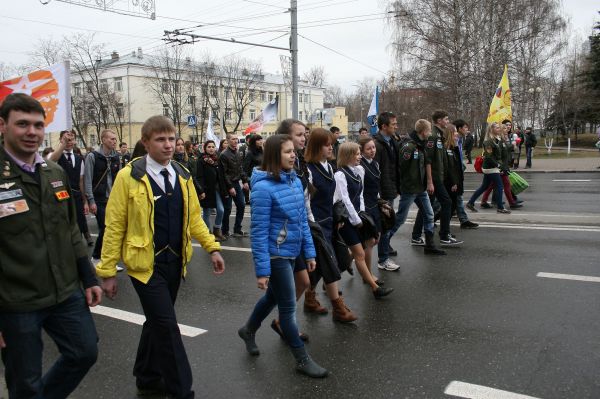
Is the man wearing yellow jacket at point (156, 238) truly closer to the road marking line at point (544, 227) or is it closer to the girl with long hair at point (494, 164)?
the road marking line at point (544, 227)

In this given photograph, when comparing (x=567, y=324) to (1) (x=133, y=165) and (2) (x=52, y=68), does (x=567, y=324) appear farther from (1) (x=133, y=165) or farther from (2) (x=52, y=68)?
(2) (x=52, y=68)

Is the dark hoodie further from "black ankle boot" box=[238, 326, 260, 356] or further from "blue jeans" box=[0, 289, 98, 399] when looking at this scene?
"blue jeans" box=[0, 289, 98, 399]

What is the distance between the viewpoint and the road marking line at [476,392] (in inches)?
131

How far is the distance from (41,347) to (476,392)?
264 centimetres

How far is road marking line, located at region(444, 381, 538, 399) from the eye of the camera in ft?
11.0

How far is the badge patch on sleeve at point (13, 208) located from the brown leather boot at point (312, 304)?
10.1ft

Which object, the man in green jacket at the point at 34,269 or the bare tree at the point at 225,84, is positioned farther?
the bare tree at the point at 225,84

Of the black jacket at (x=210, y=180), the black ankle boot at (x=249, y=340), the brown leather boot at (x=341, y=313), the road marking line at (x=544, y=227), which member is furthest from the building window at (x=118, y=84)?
the black ankle boot at (x=249, y=340)

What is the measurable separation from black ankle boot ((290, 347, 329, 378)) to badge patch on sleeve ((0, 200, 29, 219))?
209cm

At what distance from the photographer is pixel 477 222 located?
32.2ft

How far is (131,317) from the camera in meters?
5.18

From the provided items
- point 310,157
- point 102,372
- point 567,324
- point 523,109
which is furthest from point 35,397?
point 523,109

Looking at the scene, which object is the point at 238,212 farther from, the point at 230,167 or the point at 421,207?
the point at 421,207

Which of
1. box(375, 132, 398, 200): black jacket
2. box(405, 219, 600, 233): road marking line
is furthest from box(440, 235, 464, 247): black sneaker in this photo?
box(375, 132, 398, 200): black jacket
